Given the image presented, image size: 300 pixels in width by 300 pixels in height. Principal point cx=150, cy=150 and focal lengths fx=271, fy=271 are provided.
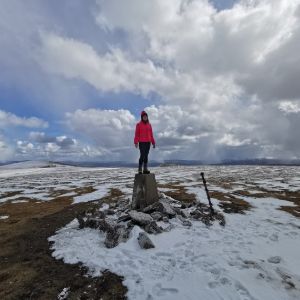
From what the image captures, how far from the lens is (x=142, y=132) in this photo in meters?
18.1

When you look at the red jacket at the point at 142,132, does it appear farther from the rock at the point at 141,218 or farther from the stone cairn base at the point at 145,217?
the rock at the point at 141,218

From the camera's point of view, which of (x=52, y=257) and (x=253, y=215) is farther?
(x=253, y=215)

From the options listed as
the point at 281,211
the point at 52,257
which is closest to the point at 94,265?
the point at 52,257

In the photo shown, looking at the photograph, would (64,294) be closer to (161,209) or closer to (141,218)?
(141,218)

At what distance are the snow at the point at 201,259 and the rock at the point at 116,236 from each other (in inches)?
11.8

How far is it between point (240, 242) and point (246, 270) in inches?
122

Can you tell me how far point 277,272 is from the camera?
29.9 feet

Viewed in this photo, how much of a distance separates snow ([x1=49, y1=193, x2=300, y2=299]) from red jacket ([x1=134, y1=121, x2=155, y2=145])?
604cm

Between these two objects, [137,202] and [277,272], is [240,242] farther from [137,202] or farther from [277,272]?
[137,202]

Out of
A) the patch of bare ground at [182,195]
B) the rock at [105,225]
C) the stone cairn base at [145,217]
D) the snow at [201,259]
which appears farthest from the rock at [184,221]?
the patch of bare ground at [182,195]

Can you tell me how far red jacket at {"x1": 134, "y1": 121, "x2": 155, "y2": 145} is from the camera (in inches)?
709

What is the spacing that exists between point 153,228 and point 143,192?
→ 450 centimetres

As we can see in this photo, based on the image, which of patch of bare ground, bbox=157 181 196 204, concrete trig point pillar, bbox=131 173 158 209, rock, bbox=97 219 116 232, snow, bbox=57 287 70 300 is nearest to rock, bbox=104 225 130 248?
rock, bbox=97 219 116 232

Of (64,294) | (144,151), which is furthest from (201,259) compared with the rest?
(144,151)
